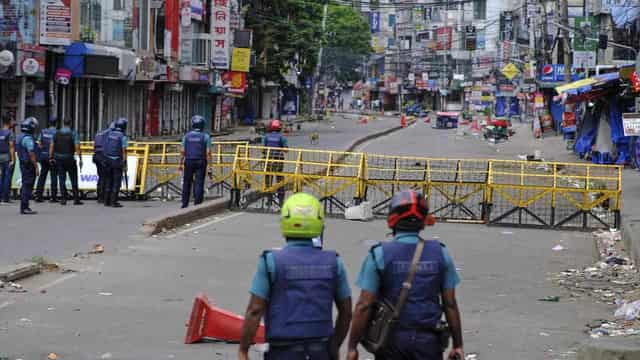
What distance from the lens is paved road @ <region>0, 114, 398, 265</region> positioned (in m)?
17.2

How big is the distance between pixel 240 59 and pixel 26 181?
4954cm

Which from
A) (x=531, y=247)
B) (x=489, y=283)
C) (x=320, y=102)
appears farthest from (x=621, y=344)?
(x=320, y=102)

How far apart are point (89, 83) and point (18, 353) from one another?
44.2m

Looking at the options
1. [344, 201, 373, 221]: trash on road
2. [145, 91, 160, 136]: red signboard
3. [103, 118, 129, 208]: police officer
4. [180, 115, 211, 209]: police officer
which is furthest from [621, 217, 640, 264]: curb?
[145, 91, 160, 136]: red signboard

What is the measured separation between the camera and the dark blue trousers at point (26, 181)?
22375mm

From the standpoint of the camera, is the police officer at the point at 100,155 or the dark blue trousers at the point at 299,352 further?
the police officer at the point at 100,155

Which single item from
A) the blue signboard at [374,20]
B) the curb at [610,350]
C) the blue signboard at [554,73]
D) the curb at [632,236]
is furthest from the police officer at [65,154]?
the blue signboard at [374,20]

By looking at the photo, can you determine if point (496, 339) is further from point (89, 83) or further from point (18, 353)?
point (89, 83)

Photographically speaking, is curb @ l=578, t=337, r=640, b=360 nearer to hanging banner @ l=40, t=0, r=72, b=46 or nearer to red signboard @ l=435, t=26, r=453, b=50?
hanging banner @ l=40, t=0, r=72, b=46

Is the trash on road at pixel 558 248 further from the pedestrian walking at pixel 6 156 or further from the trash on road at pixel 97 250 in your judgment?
the pedestrian walking at pixel 6 156

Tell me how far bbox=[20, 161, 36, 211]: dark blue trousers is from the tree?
134m

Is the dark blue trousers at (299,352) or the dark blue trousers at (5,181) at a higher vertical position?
the dark blue trousers at (299,352)

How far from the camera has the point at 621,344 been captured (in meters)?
8.91

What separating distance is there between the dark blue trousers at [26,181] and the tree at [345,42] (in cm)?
13375
